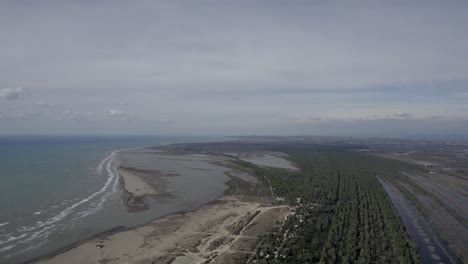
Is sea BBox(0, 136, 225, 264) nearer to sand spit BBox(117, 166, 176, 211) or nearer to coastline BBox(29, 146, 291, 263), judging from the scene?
coastline BBox(29, 146, 291, 263)

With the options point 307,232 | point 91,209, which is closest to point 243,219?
point 307,232

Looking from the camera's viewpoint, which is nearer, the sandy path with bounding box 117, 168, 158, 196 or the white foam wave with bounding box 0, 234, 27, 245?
the white foam wave with bounding box 0, 234, 27, 245

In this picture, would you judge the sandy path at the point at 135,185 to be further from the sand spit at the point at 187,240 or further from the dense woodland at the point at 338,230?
the dense woodland at the point at 338,230

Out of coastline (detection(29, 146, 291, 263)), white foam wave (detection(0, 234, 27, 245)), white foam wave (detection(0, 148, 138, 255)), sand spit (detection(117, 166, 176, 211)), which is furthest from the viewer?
sand spit (detection(117, 166, 176, 211))

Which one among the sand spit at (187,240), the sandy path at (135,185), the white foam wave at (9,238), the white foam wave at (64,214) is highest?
the sandy path at (135,185)

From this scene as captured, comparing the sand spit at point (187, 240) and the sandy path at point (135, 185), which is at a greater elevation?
the sandy path at point (135, 185)

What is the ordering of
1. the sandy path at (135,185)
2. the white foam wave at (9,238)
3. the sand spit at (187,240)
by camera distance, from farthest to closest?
1. the sandy path at (135,185)
2. the white foam wave at (9,238)
3. the sand spit at (187,240)

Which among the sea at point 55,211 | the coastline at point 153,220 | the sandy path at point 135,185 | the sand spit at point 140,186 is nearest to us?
the coastline at point 153,220

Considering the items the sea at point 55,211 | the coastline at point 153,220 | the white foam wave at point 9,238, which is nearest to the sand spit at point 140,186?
the coastline at point 153,220

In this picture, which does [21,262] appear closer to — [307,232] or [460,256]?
[307,232]

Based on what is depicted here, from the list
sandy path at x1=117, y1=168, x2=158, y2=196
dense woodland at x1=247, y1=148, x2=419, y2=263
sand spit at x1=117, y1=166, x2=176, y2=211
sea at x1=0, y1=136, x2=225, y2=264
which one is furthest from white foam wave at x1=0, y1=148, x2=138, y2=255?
dense woodland at x1=247, y1=148, x2=419, y2=263
